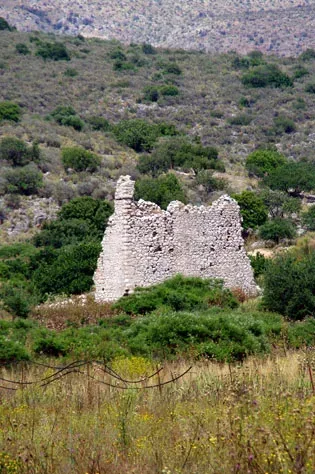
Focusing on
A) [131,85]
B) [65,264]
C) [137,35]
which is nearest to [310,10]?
[137,35]

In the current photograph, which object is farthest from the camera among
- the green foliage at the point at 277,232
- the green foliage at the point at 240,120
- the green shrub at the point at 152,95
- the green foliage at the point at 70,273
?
the green shrub at the point at 152,95

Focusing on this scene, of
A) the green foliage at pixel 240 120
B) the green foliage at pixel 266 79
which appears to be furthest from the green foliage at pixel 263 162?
the green foliage at pixel 266 79

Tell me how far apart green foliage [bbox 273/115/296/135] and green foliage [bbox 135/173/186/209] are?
23818 millimetres

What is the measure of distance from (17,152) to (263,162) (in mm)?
16000

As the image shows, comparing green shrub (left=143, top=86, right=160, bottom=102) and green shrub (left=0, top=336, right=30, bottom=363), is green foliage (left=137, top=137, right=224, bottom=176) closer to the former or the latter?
green shrub (left=143, top=86, right=160, bottom=102)

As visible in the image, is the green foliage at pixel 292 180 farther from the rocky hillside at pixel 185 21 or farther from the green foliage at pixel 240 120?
the rocky hillside at pixel 185 21

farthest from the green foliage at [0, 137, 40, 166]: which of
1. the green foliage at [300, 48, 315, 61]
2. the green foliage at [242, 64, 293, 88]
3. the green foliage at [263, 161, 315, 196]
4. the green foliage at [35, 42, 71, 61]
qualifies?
the green foliage at [300, 48, 315, 61]

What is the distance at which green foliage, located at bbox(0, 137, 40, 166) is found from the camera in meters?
47.2

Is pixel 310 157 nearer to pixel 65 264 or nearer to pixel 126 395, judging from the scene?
pixel 65 264

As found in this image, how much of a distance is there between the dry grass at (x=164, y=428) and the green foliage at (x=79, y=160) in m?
38.9

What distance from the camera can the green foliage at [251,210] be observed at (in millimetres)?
36938

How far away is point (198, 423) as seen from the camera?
6.64 m

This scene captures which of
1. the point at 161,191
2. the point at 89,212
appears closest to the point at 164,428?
the point at 89,212

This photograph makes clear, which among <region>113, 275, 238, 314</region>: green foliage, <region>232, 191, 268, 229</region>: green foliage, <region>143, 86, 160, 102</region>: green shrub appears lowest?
<region>113, 275, 238, 314</region>: green foliage
